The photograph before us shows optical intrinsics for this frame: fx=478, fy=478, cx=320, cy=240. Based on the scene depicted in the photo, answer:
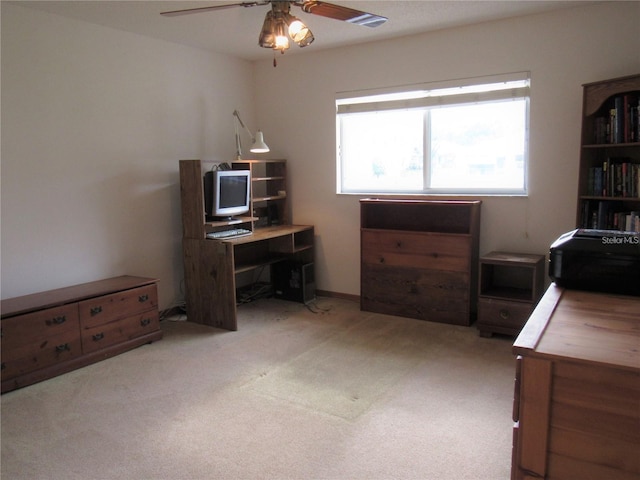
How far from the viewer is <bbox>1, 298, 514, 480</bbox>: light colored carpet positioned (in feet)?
7.11

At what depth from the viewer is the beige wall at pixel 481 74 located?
3.55 m

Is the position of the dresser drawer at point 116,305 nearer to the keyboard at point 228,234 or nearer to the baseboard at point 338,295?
the keyboard at point 228,234

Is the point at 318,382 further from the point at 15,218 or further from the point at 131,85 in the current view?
the point at 131,85

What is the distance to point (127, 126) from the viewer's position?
157 inches

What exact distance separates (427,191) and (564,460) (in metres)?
3.28

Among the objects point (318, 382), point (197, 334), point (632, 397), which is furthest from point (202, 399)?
point (632, 397)

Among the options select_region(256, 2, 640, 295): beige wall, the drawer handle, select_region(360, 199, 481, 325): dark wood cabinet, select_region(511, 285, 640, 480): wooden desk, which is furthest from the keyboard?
select_region(511, 285, 640, 480): wooden desk

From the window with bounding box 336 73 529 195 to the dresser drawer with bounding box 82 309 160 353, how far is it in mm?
2290

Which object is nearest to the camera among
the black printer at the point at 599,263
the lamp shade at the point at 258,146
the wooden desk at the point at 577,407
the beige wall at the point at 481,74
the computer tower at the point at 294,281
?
the wooden desk at the point at 577,407

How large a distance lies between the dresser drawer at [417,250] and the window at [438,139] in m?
0.51

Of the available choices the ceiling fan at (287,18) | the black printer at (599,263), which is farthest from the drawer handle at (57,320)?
the black printer at (599,263)

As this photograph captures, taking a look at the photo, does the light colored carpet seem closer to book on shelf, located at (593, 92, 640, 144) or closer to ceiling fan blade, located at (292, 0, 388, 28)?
book on shelf, located at (593, 92, 640, 144)

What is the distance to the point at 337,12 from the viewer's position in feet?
8.90

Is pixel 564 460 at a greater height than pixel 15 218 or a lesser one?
lesser
